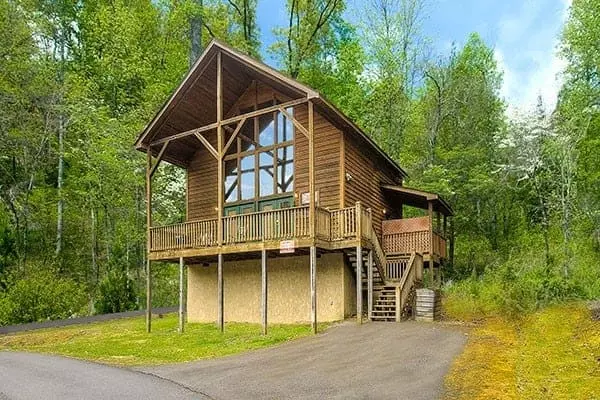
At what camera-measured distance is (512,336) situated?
12734mm

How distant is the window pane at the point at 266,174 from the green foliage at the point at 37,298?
43.0 ft

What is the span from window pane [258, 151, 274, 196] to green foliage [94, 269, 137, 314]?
12.6m

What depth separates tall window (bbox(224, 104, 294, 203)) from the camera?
63.7 feet

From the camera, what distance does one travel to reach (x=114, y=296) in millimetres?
27828

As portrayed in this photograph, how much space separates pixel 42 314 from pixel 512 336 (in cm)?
2166

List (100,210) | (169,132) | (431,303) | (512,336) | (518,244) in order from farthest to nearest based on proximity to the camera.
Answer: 1. (100,210)
2. (518,244)
3. (169,132)
4. (431,303)
5. (512,336)

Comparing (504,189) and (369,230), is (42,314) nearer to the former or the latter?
(369,230)

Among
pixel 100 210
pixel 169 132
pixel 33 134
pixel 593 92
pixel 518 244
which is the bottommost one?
pixel 518 244

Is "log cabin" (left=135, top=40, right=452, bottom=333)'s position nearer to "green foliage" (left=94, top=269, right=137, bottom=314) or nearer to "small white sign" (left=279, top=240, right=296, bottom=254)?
"small white sign" (left=279, top=240, right=296, bottom=254)

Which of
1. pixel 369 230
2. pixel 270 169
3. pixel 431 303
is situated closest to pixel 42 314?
pixel 270 169

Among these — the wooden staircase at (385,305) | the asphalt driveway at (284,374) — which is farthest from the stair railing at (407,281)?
the asphalt driveway at (284,374)

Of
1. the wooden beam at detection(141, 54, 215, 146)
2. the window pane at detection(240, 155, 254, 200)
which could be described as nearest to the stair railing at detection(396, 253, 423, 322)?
the window pane at detection(240, 155, 254, 200)

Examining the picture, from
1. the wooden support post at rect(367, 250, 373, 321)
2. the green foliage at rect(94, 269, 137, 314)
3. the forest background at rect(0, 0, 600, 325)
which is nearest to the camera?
the wooden support post at rect(367, 250, 373, 321)

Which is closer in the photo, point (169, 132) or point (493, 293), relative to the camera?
point (493, 293)
